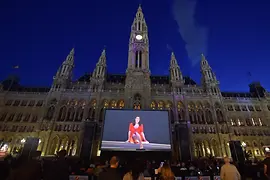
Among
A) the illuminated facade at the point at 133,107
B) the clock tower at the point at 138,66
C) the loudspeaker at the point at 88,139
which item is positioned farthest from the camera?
the clock tower at the point at 138,66

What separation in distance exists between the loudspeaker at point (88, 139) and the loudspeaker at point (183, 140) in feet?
57.2

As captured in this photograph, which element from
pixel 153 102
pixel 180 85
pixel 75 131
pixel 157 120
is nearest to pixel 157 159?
→ pixel 157 120

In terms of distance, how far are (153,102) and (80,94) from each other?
60.6 ft

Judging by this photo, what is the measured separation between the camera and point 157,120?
2419cm

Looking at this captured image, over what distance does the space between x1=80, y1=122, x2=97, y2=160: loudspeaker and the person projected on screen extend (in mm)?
10939

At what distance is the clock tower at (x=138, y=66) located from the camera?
121 feet

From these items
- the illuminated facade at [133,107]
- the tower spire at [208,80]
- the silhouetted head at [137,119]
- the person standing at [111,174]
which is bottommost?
the person standing at [111,174]

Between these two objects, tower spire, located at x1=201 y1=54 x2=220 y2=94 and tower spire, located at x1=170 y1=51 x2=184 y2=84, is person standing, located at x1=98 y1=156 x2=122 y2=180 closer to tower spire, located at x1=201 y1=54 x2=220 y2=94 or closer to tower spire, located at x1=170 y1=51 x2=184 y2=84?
tower spire, located at x1=170 y1=51 x2=184 y2=84

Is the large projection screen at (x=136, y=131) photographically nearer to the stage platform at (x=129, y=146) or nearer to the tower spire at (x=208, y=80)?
the stage platform at (x=129, y=146)

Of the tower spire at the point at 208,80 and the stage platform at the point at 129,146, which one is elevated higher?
the tower spire at the point at 208,80

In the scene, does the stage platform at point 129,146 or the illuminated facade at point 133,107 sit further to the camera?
the illuminated facade at point 133,107

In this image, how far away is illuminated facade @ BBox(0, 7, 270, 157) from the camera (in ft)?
112

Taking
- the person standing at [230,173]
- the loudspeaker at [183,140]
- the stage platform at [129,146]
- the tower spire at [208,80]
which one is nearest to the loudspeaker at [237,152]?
the loudspeaker at [183,140]

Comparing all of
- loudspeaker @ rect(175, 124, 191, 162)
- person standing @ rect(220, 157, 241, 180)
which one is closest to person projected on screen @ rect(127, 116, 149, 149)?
loudspeaker @ rect(175, 124, 191, 162)
